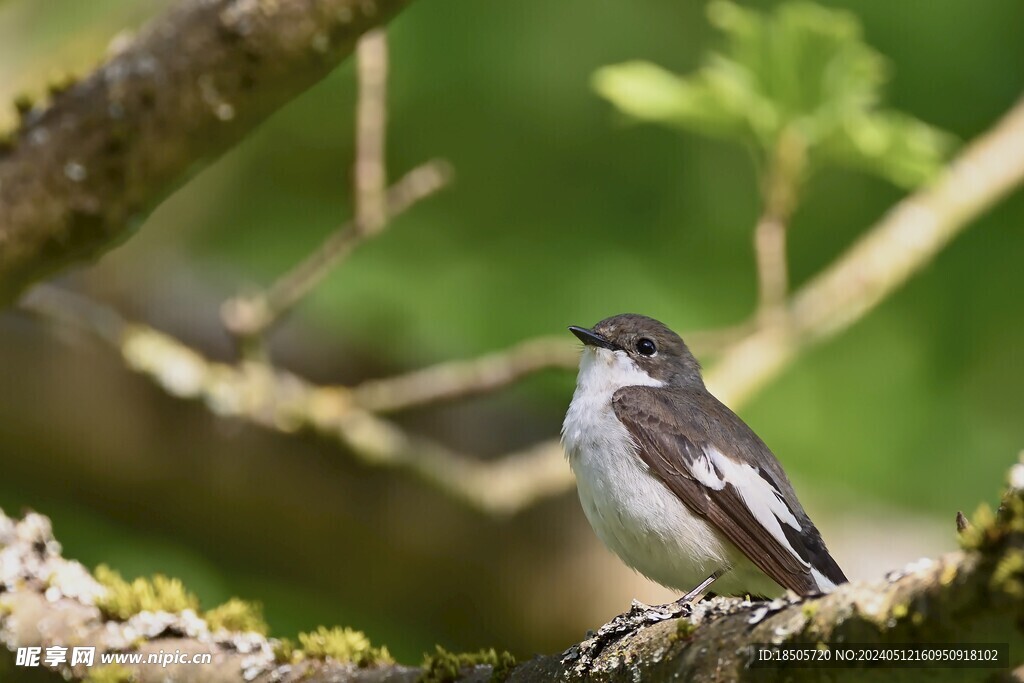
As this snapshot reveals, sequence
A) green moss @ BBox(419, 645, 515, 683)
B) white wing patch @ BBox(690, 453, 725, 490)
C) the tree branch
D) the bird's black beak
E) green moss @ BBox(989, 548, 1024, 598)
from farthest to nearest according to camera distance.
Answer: the bird's black beak → the tree branch → white wing patch @ BBox(690, 453, 725, 490) → green moss @ BBox(419, 645, 515, 683) → green moss @ BBox(989, 548, 1024, 598)

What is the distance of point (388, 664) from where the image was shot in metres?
2.91

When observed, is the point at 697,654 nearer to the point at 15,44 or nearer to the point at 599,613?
the point at 599,613

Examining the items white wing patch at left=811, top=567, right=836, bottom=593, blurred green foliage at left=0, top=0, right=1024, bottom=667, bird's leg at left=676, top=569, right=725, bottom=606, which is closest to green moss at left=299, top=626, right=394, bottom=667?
bird's leg at left=676, top=569, right=725, bottom=606

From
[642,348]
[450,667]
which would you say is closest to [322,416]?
[642,348]

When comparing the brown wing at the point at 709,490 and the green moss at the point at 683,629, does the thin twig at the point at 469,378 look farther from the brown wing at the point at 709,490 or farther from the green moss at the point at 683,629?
the green moss at the point at 683,629

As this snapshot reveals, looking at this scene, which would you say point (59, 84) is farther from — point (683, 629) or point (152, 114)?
point (683, 629)

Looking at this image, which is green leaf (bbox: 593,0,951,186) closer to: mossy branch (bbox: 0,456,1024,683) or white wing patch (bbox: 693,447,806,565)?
white wing patch (bbox: 693,447,806,565)

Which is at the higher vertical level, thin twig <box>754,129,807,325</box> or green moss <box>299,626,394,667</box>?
thin twig <box>754,129,807,325</box>

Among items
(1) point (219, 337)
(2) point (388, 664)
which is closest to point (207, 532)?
(1) point (219, 337)

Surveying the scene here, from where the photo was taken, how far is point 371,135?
13.2 ft

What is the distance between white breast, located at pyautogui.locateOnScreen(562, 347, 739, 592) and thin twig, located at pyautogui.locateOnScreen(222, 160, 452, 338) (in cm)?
103

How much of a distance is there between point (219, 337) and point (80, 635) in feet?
9.59

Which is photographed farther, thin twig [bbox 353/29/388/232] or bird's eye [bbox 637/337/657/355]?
bird's eye [bbox 637/337/657/355]

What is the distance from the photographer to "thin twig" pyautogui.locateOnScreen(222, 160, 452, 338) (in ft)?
12.8
